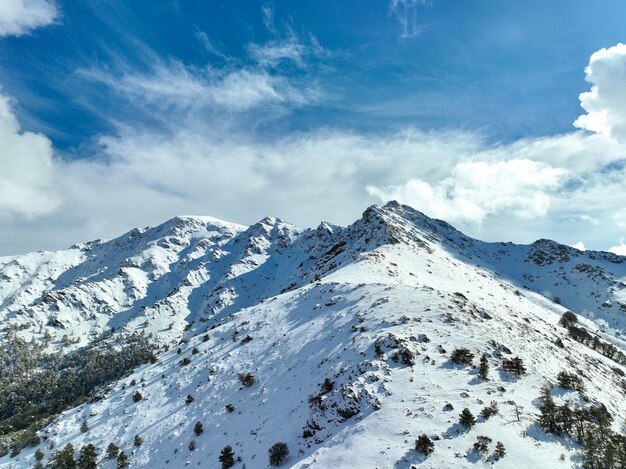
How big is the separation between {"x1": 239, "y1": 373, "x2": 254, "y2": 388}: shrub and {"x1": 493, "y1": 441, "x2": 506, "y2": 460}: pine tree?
1118 inches

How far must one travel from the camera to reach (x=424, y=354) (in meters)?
34.5

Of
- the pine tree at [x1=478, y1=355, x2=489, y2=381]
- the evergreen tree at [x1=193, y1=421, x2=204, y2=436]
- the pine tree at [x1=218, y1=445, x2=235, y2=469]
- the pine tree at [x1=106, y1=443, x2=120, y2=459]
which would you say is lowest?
the pine tree at [x1=106, y1=443, x2=120, y2=459]

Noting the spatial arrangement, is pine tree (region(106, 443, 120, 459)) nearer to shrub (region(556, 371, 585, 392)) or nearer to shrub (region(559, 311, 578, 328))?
shrub (region(556, 371, 585, 392))

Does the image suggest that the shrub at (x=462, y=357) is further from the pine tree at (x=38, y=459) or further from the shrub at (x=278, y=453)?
the pine tree at (x=38, y=459)

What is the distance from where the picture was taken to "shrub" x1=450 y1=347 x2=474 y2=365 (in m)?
32.8

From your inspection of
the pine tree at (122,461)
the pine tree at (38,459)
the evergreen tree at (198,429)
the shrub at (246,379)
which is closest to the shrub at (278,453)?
the evergreen tree at (198,429)

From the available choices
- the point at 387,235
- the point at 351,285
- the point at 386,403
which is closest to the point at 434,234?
the point at 387,235

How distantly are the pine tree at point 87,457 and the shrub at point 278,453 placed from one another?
25172 millimetres

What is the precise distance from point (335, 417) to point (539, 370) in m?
20.3

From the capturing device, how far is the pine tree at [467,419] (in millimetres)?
24578

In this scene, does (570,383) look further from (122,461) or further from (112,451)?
(112,451)

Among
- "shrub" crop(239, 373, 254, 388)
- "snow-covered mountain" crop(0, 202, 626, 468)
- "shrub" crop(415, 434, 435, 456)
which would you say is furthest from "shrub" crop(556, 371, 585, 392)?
"shrub" crop(239, 373, 254, 388)

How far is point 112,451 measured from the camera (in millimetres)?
41719

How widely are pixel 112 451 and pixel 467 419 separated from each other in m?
39.1
